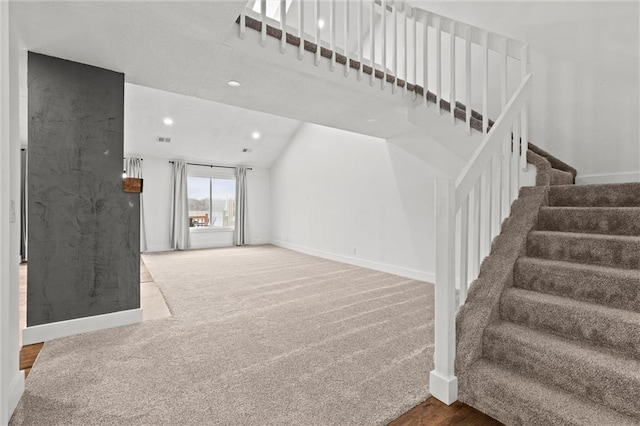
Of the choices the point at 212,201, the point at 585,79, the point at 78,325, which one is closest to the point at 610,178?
the point at 585,79

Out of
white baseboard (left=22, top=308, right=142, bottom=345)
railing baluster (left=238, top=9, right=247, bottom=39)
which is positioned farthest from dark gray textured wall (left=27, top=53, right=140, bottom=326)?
railing baluster (left=238, top=9, right=247, bottom=39)

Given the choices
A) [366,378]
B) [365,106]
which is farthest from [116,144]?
[366,378]

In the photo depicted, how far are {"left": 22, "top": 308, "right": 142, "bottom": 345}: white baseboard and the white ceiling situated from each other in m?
3.67

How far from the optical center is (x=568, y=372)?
1370mm

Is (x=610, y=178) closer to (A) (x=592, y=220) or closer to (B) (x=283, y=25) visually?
(A) (x=592, y=220)

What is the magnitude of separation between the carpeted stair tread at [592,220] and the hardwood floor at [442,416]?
1.26 metres

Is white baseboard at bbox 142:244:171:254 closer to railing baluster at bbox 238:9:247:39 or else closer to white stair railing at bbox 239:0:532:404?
white stair railing at bbox 239:0:532:404

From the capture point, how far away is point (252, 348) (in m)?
2.21

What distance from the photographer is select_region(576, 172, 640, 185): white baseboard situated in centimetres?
270

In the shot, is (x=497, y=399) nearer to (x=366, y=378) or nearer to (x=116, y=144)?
(x=366, y=378)

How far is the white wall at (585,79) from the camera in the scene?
2.64 m

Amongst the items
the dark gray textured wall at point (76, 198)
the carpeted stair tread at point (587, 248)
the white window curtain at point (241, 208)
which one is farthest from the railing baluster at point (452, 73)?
the white window curtain at point (241, 208)

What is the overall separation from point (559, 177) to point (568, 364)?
5.67 ft

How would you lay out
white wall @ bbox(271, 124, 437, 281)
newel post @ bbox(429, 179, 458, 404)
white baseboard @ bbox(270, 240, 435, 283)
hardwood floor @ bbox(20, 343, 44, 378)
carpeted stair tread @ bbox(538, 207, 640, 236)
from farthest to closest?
1. white wall @ bbox(271, 124, 437, 281)
2. white baseboard @ bbox(270, 240, 435, 283)
3. hardwood floor @ bbox(20, 343, 44, 378)
4. carpeted stair tread @ bbox(538, 207, 640, 236)
5. newel post @ bbox(429, 179, 458, 404)
